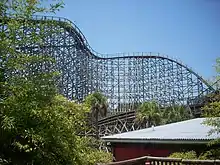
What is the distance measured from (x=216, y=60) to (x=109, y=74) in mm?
25582

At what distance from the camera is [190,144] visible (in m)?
11.2

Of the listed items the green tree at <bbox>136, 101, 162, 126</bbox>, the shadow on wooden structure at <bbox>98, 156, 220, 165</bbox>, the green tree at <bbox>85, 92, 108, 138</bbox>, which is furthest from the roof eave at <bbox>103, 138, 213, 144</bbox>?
the green tree at <bbox>136, 101, 162, 126</bbox>

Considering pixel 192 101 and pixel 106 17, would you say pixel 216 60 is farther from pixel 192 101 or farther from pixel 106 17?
pixel 192 101

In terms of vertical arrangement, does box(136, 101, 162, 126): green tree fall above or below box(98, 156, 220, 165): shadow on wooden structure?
above

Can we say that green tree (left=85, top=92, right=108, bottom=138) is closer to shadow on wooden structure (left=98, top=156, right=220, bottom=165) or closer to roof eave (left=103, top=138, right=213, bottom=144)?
roof eave (left=103, top=138, right=213, bottom=144)

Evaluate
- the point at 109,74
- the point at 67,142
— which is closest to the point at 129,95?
the point at 109,74

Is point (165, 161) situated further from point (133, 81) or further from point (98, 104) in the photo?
point (133, 81)

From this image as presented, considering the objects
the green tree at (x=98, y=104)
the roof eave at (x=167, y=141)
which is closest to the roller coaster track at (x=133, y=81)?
the green tree at (x=98, y=104)

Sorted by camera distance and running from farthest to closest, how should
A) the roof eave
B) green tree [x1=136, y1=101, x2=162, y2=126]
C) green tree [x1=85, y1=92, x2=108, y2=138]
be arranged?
green tree [x1=136, y1=101, x2=162, y2=126] → green tree [x1=85, y1=92, x2=108, y2=138] → the roof eave

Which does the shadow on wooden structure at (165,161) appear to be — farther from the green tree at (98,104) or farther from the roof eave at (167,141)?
Result: the green tree at (98,104)

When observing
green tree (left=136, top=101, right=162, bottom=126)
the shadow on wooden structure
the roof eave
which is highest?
green tree (left=136, top=101, right=162, bottom=126)

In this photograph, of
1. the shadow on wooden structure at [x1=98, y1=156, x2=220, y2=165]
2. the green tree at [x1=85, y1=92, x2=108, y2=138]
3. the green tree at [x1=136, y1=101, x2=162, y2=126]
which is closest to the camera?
the shadow on wooden structure at [x1=98, y1=156, x2=220, y2=165]

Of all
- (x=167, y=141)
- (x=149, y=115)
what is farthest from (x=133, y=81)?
(x=167, y=141)

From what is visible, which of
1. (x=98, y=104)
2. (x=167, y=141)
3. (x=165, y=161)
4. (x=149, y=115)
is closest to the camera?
(x=165, y=161)
